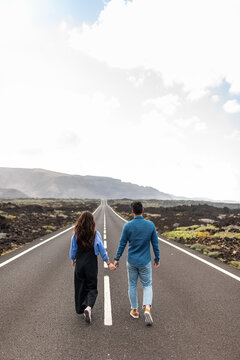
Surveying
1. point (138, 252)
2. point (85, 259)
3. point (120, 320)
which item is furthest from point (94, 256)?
point (120, 320)

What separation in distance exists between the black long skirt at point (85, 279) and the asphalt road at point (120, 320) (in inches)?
13.4

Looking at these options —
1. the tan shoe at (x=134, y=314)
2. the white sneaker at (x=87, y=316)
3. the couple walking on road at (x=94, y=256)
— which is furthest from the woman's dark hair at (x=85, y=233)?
the tan shoe at (x=134, y=314)

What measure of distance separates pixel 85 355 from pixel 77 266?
4.71 feet

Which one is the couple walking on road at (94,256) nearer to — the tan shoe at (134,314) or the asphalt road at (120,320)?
the tan shoe at (134,314)

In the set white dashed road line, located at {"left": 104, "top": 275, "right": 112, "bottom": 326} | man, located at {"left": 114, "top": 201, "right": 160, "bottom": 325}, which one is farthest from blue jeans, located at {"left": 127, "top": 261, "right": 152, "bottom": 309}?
white dashed road line, located at {"left": 104, "top": 275, "right": 112, "bottom": 326}

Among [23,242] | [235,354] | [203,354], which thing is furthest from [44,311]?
[23,242]

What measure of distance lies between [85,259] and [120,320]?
4.17 ft

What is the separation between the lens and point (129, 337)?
3643 millimetres

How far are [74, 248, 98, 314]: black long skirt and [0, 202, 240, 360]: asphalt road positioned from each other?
0.34m

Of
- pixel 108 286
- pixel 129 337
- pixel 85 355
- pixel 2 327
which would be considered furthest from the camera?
pixel 108 286

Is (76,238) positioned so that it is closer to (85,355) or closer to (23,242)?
(85,355)

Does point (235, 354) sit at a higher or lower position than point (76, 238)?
lower

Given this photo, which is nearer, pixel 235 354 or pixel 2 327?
pixel 235 354

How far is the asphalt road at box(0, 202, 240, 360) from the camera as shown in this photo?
3.29 meters
